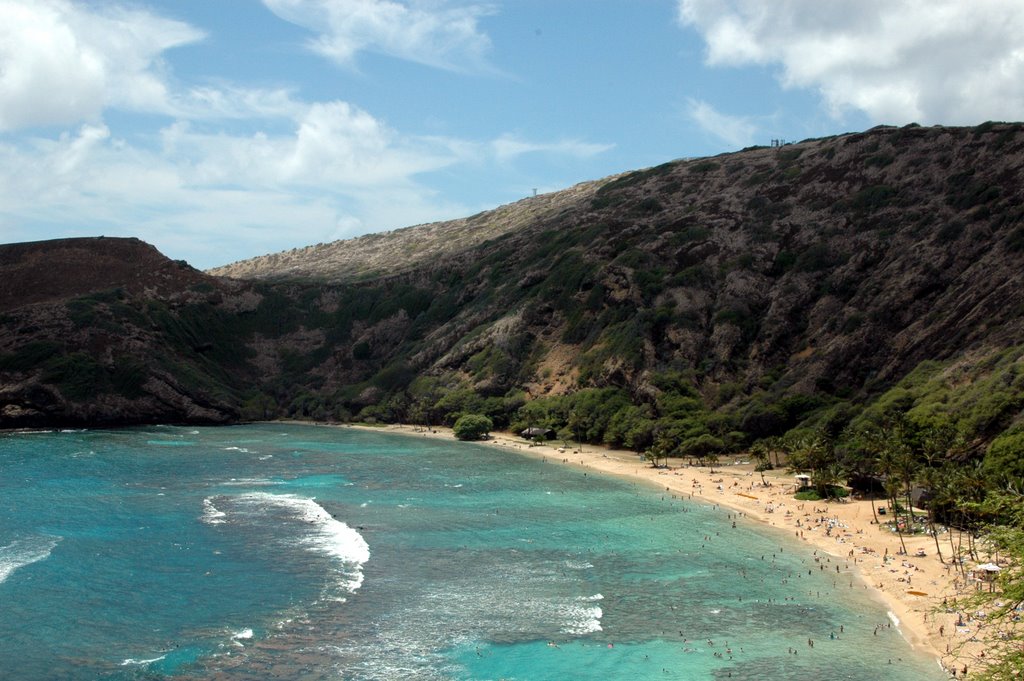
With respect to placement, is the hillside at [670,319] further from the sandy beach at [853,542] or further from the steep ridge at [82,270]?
the sandy beach at [853,542]

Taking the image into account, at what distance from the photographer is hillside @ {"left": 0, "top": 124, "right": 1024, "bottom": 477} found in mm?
80694

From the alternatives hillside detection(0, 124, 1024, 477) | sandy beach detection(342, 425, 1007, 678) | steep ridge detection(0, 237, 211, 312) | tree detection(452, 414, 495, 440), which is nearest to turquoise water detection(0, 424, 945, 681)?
sandy beach detection(342, 425, 1007, 678)

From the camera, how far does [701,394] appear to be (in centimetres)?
9369

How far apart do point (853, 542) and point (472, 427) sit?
59400 mm

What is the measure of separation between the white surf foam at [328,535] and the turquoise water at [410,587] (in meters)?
0.19

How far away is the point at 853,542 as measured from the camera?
50.2m

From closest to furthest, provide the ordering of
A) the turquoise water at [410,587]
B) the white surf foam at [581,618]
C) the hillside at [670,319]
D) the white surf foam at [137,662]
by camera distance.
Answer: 1. the white surf foam at [137,662]
2. the turquoise water at [410,587]
3. the white surf foam at [581,618]
4. the hillside at [670,319]

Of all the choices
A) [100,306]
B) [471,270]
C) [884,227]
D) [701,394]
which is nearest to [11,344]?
[100,306]

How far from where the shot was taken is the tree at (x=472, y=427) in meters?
104

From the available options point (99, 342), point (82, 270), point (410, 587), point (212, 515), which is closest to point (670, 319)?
point (212, 515)

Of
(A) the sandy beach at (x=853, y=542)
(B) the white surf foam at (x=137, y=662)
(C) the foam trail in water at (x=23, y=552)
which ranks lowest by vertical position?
(B) the white surf foam at (x=137, y=662)

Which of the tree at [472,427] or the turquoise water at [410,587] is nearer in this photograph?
the turquoise water at [410,587]

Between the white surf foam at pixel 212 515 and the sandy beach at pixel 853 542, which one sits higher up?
the sandy beach at pixel 853 542

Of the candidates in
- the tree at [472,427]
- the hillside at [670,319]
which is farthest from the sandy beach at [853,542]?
the tree at [472,427]
